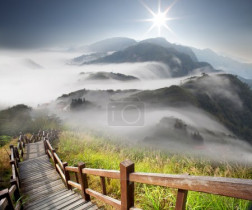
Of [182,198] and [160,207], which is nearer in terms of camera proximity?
A: [182,198]

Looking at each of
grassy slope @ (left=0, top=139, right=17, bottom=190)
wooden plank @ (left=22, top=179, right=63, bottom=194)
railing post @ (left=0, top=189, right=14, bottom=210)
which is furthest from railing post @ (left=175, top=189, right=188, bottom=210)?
grassy slope @ (left=0, top=139, right=17, bottom=190)

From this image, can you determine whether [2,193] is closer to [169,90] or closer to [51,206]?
[51,206]

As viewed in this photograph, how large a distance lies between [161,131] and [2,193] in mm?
88435

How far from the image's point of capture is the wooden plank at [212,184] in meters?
1.17

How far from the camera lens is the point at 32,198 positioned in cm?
644

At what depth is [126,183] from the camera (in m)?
2.48

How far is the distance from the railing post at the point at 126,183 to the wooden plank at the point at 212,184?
53cm

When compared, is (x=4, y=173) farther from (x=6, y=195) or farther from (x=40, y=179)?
(x=6, y=195)

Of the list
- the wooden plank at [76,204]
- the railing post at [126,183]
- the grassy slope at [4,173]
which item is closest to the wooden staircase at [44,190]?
the wooden plank at [76,204]

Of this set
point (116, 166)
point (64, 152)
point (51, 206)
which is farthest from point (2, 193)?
point (64, 152)

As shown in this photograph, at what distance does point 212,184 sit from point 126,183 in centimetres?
144

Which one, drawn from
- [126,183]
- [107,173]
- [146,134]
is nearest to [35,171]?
[107,173]

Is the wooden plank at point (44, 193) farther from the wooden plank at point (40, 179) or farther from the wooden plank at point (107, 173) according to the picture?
the wooden plank at point (107, 173)

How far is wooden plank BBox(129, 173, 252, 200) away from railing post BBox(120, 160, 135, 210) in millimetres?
530
